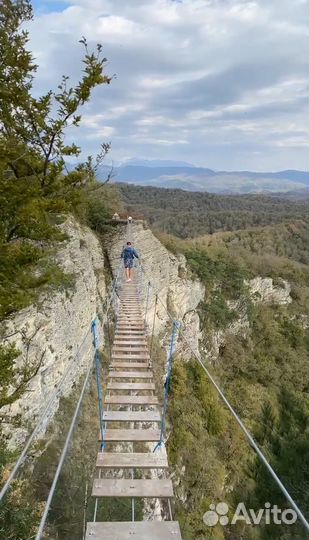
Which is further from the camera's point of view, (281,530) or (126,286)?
(281,530)

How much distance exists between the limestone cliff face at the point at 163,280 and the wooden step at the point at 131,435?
11.4 meters

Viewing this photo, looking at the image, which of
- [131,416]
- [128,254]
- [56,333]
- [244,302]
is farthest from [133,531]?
[244,302]

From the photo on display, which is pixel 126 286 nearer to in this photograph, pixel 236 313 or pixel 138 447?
pixel 138 447

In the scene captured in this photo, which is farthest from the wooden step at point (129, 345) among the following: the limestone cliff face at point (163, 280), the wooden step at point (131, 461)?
the limestone cliff face at point (163, 280)

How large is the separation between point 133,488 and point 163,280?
1795 centimetres

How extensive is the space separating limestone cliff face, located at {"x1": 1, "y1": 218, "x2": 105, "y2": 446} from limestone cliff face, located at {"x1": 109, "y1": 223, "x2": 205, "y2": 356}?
3.85 metres

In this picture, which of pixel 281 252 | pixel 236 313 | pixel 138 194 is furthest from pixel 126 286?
pixel 138 194

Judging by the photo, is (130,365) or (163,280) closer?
(130,365)

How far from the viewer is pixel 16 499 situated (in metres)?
6.86

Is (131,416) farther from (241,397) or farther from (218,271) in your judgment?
(218,271)

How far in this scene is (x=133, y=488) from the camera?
4.44 m

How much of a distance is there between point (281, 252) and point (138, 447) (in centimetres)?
4606

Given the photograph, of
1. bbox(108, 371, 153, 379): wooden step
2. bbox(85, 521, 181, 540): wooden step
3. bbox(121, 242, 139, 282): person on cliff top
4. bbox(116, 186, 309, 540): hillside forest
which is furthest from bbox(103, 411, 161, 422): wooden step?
bbox(116, 186, 309, 540): hillside forest

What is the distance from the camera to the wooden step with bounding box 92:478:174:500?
4371 millimetres
